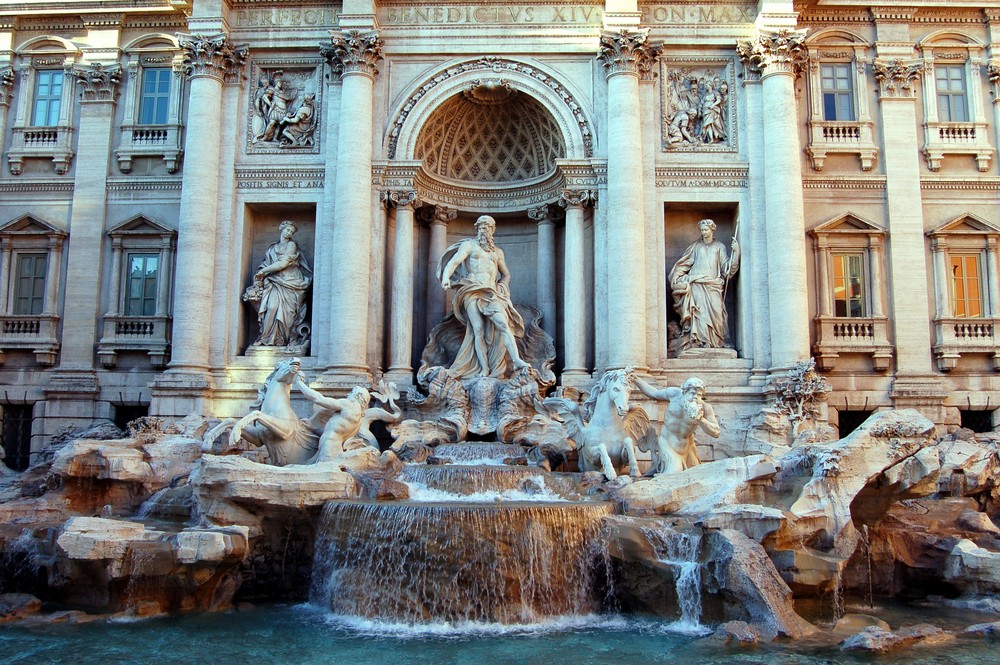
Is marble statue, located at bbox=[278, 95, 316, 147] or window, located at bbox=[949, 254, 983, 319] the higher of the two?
marble statue, located at bbox=[278, 95, 316, 147]

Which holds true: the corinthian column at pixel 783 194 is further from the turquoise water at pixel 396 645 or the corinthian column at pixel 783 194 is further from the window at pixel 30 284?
the window at pixel 30 284

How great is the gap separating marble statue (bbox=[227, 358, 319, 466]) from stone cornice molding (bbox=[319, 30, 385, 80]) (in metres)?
7.37

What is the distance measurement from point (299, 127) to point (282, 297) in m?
3.97

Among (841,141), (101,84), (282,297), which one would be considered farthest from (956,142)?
(101,84)

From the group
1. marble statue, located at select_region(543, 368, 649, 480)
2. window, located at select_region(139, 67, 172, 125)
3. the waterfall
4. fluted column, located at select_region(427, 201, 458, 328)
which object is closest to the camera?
the waterfall

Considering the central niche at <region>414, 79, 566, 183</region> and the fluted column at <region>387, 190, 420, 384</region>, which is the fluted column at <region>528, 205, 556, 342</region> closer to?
the central niche at <region>414, 79, 566, 183</region>

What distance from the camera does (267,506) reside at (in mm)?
13117

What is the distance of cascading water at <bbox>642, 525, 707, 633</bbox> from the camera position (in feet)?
38.4

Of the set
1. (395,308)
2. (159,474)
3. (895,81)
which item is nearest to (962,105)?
(895,81)

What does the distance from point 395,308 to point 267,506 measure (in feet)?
23.9

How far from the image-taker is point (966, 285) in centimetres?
2052

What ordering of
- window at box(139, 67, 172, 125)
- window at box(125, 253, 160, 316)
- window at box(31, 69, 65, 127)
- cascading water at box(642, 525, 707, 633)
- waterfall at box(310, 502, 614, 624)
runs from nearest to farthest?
1. cascading water at box(642, 525, 707, 633)
2. waterfall at box(310, 502, 614, 624)
3. window at box(125, 253, 160, 316)
4. window at box(139, 67, 172, 125)
5. window at box(31, 69, 65, 127)

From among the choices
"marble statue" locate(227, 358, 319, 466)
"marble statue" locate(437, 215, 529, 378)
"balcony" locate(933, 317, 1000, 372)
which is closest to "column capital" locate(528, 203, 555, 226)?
"marble statue" locate(437, 215, 529, 378)

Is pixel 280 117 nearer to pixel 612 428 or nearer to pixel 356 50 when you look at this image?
pixel 356 50
